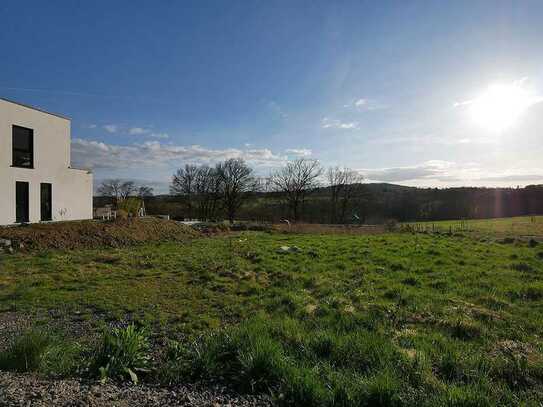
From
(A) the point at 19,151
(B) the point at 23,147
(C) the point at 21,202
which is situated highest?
(B) the point at 23,147

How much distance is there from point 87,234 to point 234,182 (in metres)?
31.8

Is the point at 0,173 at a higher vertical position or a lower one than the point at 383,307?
higher

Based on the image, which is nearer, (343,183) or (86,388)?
(86,388)

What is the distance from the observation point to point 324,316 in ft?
15.1

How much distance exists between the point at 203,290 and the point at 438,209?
50216 millimetres

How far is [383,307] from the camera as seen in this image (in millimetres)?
4914

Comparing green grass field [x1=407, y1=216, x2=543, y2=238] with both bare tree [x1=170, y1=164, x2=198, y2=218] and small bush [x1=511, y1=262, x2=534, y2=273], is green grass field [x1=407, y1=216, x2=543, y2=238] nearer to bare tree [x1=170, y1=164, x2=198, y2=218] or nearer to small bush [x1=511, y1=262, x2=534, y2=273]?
small bush [x1=511, y1=262, x2=534, y2=273]

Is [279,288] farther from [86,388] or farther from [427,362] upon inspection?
[86,388]

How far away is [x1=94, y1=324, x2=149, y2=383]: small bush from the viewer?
271 centimetres

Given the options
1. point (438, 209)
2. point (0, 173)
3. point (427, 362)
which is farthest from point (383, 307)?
point (438, 209)

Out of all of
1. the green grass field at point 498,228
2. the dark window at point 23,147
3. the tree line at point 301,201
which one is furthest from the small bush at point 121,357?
the tree line at point 301,201

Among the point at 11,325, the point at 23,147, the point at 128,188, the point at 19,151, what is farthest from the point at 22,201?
the point at 128,188

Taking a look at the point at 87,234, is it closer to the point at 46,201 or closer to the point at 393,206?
the point at 46,201

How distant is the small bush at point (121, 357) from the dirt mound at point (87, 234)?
31.0 ft
